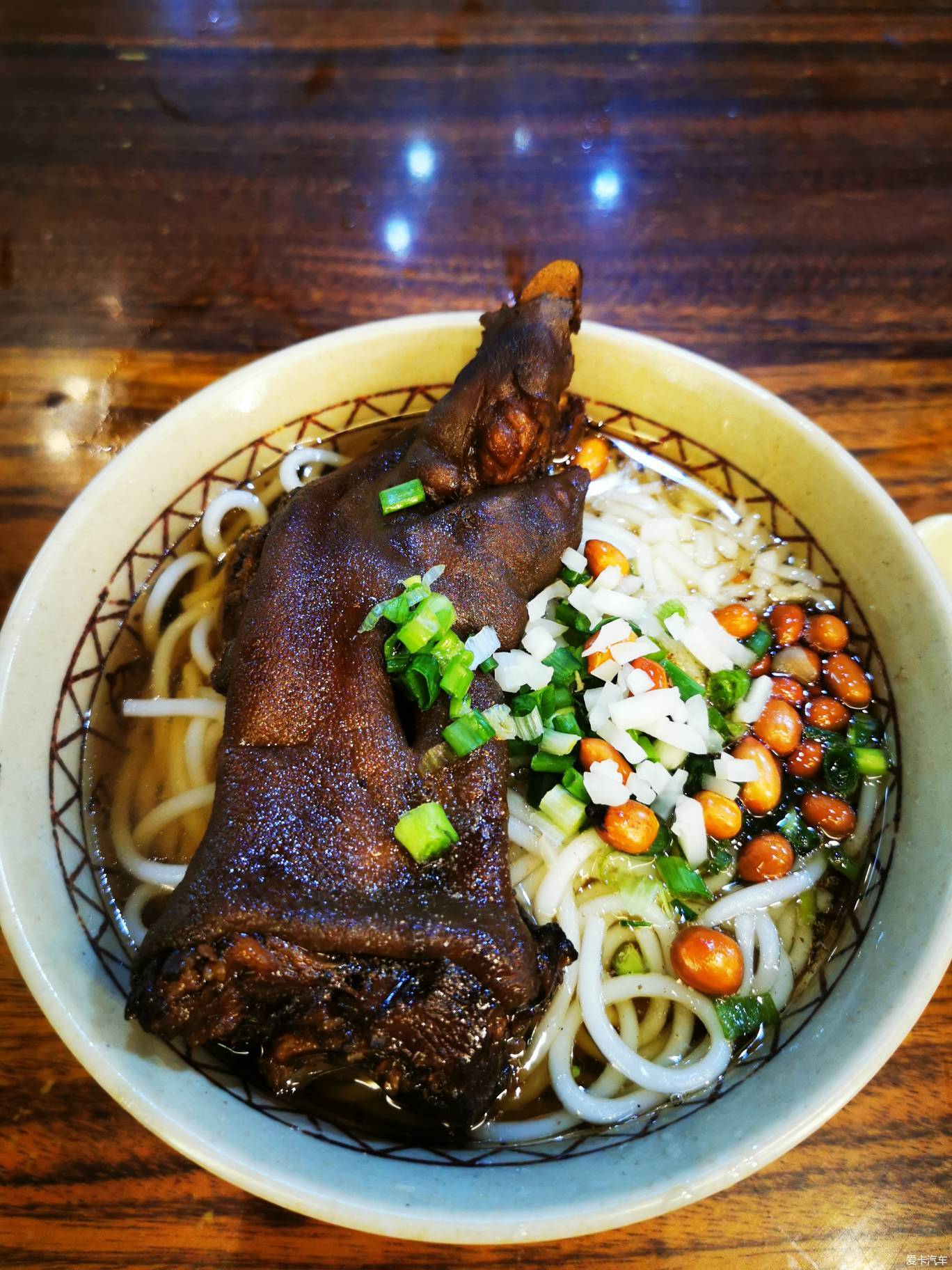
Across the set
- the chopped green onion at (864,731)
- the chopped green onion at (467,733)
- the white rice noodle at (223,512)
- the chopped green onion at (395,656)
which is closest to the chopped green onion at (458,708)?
the chopped green onion at (467,733)

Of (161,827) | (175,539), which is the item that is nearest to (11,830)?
(161,827)

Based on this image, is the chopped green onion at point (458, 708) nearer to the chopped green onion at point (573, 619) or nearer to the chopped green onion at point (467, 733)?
the chopped green onion at point (467, 733)

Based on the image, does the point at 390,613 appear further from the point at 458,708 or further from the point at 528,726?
the point at 528,726

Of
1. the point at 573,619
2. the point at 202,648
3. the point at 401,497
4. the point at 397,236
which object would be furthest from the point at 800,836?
the point at 397,236

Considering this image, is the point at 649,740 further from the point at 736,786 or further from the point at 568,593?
the point at 568,593

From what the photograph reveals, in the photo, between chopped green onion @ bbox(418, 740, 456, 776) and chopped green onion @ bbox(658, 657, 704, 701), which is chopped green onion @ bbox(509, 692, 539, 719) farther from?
chopped green onion @ bbox(658, 657, 704, 701)

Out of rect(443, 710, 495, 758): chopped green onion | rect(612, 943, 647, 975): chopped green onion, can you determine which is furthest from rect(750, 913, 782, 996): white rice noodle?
rect(443, 710, 495, 758): chopped green onion
